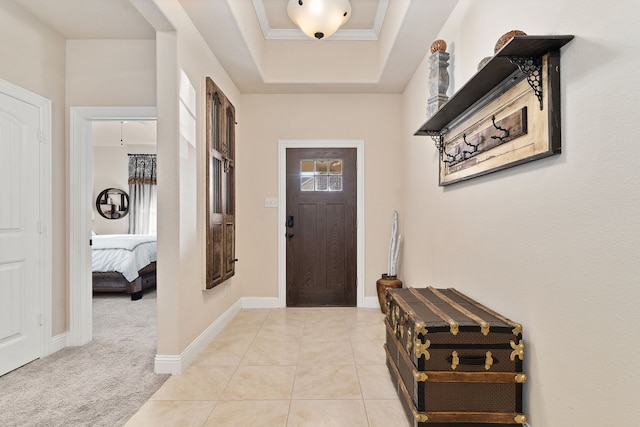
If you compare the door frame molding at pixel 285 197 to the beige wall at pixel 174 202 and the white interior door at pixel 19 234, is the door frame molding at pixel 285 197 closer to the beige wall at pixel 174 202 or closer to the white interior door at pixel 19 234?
the beige wall at pixel 174 202

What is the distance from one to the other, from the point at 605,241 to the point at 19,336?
3476 millimetres

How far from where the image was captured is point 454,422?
145 centimetres

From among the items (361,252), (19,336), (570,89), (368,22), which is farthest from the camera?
(361,252)

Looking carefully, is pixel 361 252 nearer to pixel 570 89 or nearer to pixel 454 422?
pixel 454 422

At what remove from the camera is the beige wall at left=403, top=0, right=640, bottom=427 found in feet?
3.20

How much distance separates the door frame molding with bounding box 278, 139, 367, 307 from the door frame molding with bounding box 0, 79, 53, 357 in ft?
6.96

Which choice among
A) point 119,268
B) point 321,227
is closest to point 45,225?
point 119,268

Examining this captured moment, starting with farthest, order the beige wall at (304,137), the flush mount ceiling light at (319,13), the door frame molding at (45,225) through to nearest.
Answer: the beige wall at (304,137), the door frame molding at (45,225), the flush mount ceiling light at (319,13)

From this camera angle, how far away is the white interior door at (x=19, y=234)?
A: 7.41 feet

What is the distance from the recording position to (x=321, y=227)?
3.91 m

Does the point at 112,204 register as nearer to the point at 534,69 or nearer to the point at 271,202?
the point at 271,202

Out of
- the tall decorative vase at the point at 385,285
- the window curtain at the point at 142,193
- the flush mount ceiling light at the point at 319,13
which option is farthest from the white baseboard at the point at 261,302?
the window curtain at the point at 142,193

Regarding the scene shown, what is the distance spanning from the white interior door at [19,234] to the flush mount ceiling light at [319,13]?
213 centimetres

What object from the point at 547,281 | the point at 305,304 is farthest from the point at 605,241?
the point at 305,304
